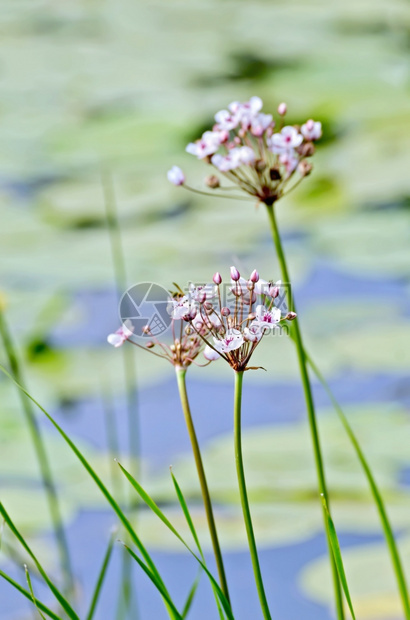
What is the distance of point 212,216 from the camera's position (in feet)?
6.22

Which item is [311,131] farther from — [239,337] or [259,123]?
[239,337]

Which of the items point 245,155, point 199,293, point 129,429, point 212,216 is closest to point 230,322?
point 199,293

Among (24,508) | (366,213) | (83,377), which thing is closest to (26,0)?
(366,213)

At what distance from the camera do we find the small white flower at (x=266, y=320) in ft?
1.40

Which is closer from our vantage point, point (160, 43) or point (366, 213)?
point (366, 213)

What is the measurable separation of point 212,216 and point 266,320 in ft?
4.85

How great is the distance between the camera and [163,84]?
2.43 m

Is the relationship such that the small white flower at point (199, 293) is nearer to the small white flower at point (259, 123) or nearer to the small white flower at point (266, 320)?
the small white flower at point (266, 320)

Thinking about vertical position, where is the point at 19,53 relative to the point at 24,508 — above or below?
above

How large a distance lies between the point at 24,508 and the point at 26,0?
7.91 feet

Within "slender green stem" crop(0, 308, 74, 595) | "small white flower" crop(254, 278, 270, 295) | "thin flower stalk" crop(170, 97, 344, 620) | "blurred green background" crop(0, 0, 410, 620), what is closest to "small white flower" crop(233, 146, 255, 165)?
"thin flower stalk" crop(170, 97, 344, 620)

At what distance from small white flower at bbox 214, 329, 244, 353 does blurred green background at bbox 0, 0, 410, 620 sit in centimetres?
63

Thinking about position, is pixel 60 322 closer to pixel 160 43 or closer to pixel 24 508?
pixel 24 508

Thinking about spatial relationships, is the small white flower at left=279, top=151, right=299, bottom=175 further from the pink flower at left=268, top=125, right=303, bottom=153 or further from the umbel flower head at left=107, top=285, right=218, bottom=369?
the umbel flower head at left=107, top=285, right=218, bottom=369
